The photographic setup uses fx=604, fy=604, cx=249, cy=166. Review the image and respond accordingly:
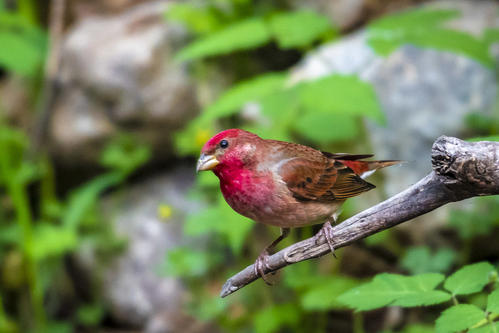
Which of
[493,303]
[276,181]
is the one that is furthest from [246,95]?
[493,303]

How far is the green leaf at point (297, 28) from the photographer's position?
11.1 ft

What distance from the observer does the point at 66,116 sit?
5.86 meters

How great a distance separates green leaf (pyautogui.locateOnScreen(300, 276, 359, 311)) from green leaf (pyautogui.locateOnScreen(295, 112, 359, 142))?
78 cm

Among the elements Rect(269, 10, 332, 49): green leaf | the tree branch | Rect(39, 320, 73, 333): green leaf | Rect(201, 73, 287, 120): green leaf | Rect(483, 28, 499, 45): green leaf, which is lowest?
Rect(39, 320, 73, 333): green leaf

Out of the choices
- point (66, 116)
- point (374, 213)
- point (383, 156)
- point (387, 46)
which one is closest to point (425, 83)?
point (383, 156)

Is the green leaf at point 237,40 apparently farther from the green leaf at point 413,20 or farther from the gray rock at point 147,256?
the gray rock at point 147,256

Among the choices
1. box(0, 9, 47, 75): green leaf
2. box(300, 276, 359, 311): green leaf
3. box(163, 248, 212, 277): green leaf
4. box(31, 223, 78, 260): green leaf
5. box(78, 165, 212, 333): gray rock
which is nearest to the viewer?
box(300, 276, 359, 311): green leaf

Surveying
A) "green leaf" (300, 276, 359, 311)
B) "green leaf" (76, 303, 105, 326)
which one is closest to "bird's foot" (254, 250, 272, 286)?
"green leaf" (300, 276, 359, 311)

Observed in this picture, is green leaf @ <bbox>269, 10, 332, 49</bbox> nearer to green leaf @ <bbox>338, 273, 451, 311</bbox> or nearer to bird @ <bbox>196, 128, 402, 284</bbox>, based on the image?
bird @ <bbox>196, 128, 402, 284</bbox>

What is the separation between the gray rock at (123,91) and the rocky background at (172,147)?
0.01 metres

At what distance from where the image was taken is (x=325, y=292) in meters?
3.13

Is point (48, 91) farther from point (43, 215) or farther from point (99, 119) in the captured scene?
point (43, 215)

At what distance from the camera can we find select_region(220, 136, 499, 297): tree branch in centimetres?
149

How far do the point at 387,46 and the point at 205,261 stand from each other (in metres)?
2.30
